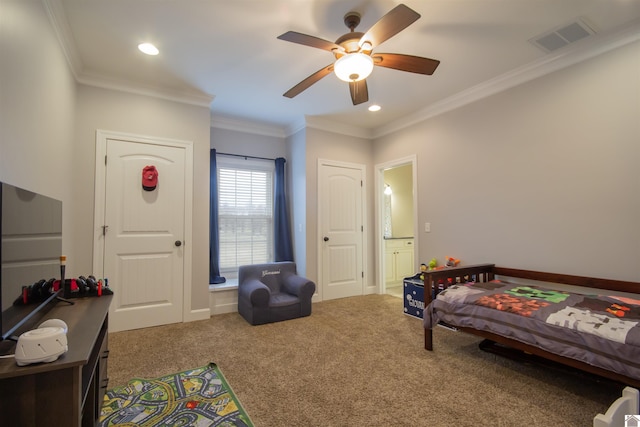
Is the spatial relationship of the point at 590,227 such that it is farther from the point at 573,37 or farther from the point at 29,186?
the point at 29,186

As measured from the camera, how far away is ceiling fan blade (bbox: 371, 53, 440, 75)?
223 cm

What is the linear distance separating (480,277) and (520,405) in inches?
61.3

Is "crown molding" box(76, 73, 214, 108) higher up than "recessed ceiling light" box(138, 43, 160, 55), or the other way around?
"recessed ceiling light" box(138, 43, 160, 55)

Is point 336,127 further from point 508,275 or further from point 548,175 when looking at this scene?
point 508,275

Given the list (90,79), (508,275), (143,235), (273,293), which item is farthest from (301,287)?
(90,79)

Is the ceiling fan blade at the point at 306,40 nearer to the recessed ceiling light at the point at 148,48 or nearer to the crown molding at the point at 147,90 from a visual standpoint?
the recessed ceiling light at the point at 148,48

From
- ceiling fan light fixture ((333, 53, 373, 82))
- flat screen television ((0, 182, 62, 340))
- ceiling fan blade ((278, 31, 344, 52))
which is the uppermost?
ceiling fan blade ((278, 31, 344, 52))

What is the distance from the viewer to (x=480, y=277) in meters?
3.31

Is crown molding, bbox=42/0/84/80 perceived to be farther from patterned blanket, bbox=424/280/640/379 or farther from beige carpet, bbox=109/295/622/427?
patterned blanket, bbox=424/280/640/379

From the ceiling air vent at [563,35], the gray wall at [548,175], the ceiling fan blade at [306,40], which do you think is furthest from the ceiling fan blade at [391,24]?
the gray wall at [548,175]

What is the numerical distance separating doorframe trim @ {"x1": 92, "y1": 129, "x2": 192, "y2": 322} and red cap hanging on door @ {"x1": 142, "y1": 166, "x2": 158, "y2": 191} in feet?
1.02

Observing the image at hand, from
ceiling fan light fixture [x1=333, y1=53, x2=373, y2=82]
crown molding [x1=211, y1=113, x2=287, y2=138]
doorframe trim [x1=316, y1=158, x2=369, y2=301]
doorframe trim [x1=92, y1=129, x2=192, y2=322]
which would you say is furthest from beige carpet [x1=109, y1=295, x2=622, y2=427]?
crown molding [x1=211, y1=113, x2=287, y2=138]

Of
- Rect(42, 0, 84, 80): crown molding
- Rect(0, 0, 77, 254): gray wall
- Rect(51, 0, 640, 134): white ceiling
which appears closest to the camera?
Rect(0, 0, 77, 254): gray wall

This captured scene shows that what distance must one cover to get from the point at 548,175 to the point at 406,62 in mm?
1789
